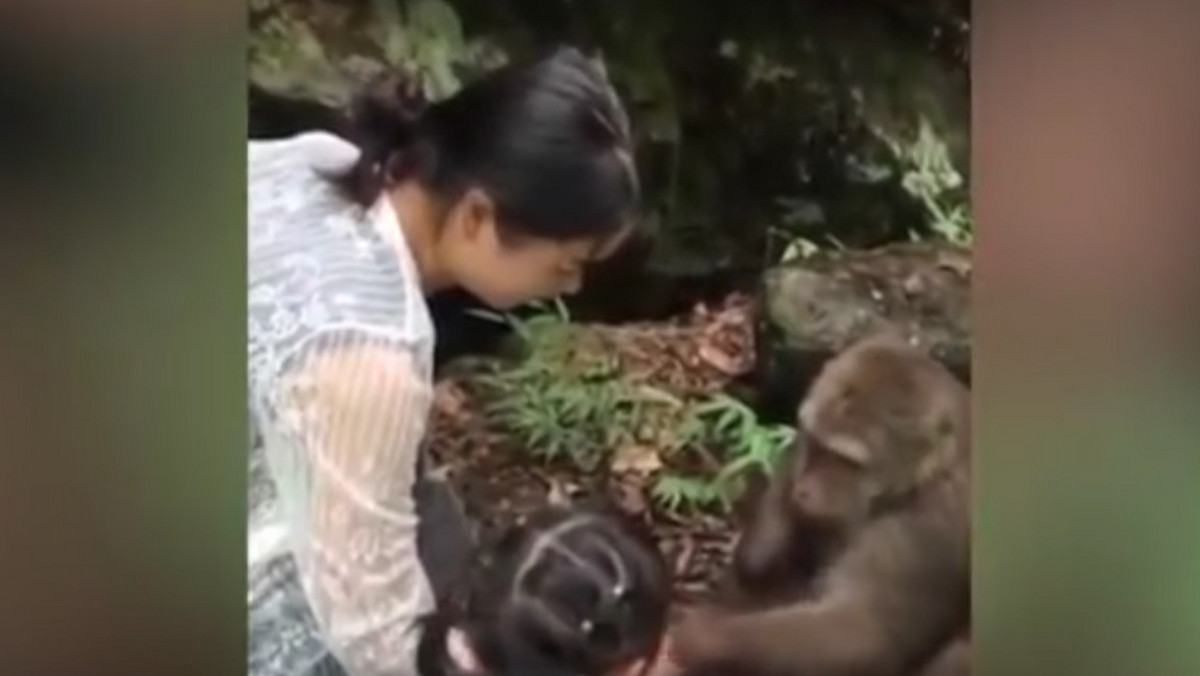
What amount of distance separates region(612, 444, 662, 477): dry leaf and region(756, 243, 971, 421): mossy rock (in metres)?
0.09

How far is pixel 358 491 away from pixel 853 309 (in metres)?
0.39

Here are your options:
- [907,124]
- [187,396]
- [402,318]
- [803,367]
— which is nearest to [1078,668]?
[803,367]

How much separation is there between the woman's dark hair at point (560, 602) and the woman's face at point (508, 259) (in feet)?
0.53

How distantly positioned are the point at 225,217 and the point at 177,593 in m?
0.26

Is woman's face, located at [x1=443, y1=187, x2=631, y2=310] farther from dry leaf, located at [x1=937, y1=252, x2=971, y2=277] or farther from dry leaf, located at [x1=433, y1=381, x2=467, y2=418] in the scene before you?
dry leaf, located at [x1=937, y1=252, x2=971, y2=277]

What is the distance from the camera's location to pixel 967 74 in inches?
51.3

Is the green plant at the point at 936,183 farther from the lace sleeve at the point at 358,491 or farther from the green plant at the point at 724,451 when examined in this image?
the lace sleeve at the point at 358,491

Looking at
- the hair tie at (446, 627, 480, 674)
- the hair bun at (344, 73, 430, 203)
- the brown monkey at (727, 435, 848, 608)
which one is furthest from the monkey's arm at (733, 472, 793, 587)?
the hair bun at (344, 73, 430, 203)

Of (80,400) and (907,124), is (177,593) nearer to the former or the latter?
(80,400)

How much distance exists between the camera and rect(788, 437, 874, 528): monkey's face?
1.27 m

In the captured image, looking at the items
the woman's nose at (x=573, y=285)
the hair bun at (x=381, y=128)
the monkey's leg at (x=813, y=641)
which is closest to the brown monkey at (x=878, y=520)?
the monkey's leg at (x=813, y=641)

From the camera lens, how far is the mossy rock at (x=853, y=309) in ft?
4.17

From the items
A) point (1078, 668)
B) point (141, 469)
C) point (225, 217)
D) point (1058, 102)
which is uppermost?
point (1058, 102)

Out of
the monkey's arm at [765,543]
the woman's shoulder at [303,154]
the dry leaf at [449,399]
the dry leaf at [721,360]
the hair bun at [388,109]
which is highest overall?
the hair bun at [388,109]
